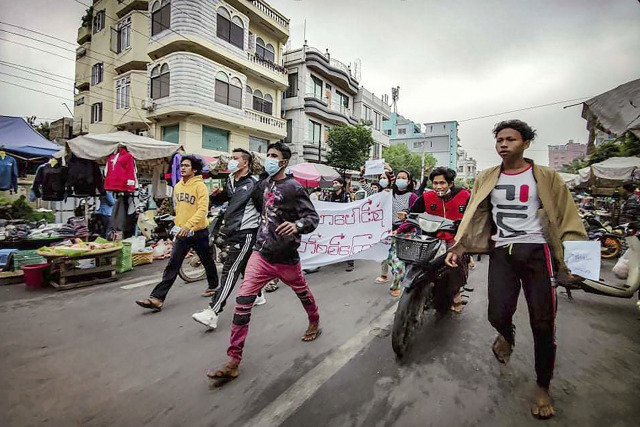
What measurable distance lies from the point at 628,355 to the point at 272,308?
386cm

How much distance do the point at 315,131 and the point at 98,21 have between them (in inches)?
674

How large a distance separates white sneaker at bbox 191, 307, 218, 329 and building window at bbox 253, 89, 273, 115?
66.0 ft

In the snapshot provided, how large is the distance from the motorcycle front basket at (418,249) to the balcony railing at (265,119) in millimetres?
18841

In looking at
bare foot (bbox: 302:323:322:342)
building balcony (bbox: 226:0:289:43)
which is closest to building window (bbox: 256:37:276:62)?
building balcony (bbox: 226:0:289:43)

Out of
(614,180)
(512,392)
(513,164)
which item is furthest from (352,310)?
(614,180)

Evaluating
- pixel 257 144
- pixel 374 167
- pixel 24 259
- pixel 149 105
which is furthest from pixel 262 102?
pixel 24 259

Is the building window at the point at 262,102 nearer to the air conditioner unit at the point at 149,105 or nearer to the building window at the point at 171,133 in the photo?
the building window at the point at 171,133

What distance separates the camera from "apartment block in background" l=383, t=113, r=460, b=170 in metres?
62.6

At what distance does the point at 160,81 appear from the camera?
58.3 ft

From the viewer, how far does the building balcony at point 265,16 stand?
1906 cm

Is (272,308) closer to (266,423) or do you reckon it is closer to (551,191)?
(266,423)

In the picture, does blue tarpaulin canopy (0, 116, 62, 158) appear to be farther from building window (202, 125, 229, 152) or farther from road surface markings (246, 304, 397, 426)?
road surface markings (246, 304, 397, 426)

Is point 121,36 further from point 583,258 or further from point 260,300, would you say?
point 583,258

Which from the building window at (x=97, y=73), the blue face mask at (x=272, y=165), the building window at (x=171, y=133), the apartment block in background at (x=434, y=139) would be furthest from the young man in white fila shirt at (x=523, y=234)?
the apartment block in background at (x=434, y=139)
